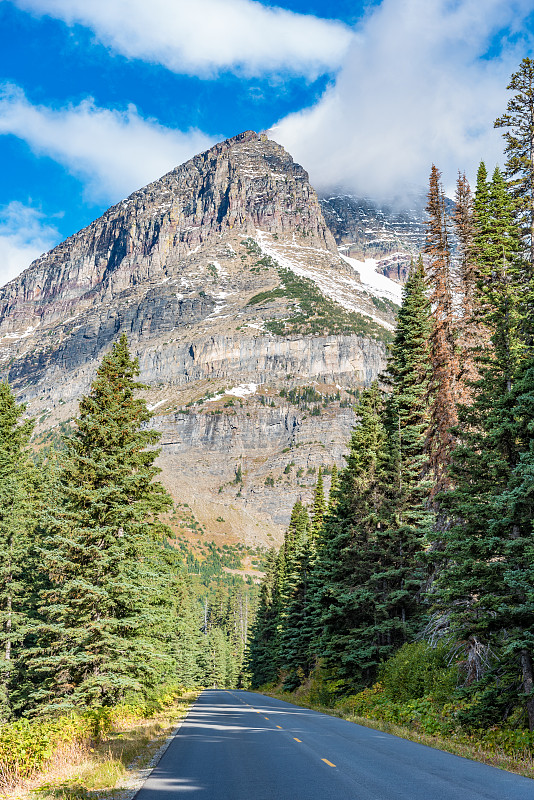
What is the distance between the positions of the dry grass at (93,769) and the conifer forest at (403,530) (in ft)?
7.19

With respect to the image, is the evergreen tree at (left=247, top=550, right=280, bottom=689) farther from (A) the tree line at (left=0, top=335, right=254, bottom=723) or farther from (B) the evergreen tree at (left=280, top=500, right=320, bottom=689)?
(A) the tree line at (left=0, top=335, right=254, bottom=723)

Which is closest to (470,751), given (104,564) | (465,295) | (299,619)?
(104,564)

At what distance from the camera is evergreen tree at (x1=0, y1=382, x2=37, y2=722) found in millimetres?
28719

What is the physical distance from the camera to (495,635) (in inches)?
585

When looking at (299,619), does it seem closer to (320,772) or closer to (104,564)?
(104,564)

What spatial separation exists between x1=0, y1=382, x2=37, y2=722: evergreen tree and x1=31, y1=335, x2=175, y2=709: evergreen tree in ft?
26.8

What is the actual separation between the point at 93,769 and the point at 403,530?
17.2 metres

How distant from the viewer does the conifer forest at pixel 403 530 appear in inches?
570

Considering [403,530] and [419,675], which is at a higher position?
[403,530]

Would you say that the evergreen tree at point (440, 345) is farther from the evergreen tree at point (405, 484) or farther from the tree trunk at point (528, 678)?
the tree trunk at point (528, 678)

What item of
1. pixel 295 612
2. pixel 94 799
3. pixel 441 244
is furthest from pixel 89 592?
pixel 295 612

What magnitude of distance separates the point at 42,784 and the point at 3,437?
26.8m

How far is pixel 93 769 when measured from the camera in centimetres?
1062

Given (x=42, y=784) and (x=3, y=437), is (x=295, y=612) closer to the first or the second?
(x=3, y=437)
